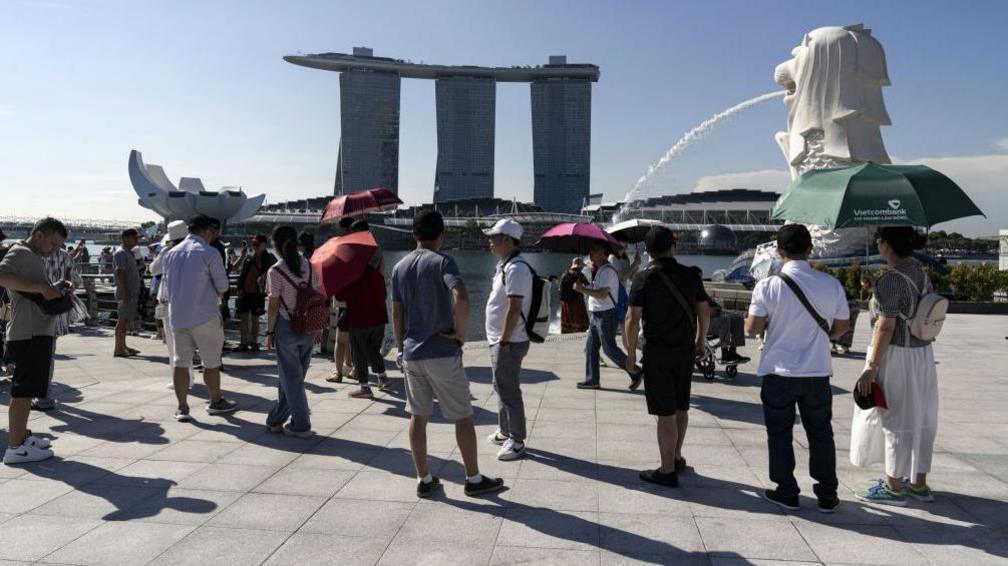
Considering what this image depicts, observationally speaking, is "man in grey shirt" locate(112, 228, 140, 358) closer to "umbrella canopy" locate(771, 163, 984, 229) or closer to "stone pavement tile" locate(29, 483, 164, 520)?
"stone pavement tile" locate(29, 483, 164, 520)

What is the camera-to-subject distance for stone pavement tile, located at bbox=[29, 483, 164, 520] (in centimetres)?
384

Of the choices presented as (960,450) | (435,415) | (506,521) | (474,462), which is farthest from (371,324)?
(960,450)

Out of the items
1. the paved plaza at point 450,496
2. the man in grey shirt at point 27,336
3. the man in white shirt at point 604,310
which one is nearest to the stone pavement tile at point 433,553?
the paved plaza at point 450,496

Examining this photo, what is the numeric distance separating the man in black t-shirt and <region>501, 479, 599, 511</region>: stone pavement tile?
0.52 meters

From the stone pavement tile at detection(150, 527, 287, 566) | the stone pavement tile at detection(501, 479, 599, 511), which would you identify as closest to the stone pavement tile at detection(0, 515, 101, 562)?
the stone pavement tile at detection(150, 527, 287, 566)

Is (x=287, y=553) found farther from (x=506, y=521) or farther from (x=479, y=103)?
(x=479, y=103)

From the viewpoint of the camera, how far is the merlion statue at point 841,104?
2406cm

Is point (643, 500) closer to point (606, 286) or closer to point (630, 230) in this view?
point (606, 286)

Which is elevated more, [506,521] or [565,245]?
[565,245]

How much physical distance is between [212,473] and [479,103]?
18388cm

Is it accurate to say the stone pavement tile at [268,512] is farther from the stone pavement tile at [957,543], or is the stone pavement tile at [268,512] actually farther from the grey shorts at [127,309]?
the grey shorts at [127,309]

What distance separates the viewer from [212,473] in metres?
4.57

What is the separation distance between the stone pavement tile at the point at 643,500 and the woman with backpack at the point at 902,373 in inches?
48.5

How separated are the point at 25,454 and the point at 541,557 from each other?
3.96m
